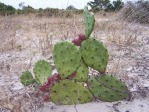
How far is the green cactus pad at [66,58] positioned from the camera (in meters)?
2.41

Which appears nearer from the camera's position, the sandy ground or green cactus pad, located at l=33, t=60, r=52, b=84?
the sandy ground

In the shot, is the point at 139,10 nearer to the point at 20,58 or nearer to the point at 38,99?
the point at 20,58

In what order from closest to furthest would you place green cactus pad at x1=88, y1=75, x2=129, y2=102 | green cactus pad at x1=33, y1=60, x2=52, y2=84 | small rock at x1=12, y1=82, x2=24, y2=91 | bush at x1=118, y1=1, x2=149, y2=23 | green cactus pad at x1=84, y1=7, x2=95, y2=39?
green cactus pad at x1=84, y1=7, x2=95, y2=39
green cactus pad at x1=88, y1=75, x2=129, y2=102
green cactus pad at x1=33, y1=60, x2=52, y2=84
small rock at x1=12, y1=82, x2=24, y2=91
bush at x1=118, y1=1, x2=149, y2=23

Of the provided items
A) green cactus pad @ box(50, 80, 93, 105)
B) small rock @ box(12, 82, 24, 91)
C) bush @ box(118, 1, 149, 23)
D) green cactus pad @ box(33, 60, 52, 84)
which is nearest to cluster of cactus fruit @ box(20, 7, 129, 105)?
green cactus pad @ box(50, 80, 93, 105)

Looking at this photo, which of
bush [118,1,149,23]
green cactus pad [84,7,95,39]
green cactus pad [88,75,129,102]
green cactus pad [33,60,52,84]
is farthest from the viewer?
bush [118,1,149,23]

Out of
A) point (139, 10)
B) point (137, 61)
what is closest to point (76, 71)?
point (137, 61)

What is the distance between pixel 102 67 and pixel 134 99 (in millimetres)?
349

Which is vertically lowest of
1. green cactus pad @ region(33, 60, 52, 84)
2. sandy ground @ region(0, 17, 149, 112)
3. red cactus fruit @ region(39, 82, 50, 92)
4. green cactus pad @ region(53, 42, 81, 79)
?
sandy ground @ region(0, 17, 149, 112)

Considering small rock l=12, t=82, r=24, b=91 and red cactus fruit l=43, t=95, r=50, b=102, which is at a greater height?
red cactus fruit l=43, t=95, r=50, b=102

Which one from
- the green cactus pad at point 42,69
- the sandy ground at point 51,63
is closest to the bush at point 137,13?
the sandy ground at point 51,63

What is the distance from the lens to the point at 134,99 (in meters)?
2.58

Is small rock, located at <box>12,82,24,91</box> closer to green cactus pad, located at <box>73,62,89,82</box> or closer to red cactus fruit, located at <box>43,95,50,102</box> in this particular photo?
red cactus fruit, located at <box>43,95,50,102</box>

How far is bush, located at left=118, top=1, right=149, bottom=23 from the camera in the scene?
776 centimetres

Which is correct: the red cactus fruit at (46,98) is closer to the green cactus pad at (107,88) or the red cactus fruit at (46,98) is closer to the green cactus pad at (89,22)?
the green cactus pad at (107,88)
